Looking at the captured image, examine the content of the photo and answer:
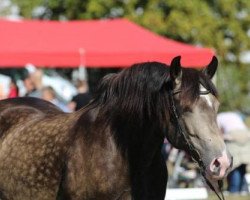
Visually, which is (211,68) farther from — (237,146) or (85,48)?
(85,48)

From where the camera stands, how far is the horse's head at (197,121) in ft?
16.3

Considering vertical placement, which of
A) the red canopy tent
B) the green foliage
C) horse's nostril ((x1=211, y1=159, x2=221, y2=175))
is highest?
horse's nostril ((x1=211, y1=159, x2=221, y2=175))

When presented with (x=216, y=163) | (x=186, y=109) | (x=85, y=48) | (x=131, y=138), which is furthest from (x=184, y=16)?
(x=216, y=163)

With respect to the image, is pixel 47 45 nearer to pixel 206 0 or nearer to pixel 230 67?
pixel 206 0

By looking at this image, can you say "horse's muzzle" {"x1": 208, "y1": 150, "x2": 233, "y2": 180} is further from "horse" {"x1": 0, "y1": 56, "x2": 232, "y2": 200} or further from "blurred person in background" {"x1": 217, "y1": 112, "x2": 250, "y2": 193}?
"blurred person in background" {"x1": 217, "y1": 112, "x2": 250, "y2": 193}

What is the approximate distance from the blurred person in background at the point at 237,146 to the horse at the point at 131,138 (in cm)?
606

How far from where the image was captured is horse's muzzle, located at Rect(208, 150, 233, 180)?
491cm

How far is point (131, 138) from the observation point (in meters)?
5.52

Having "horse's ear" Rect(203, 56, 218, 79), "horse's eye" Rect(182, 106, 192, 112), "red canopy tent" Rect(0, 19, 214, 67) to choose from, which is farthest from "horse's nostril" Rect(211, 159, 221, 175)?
"red canopy tent" Rect(0, 19, 214, 67)

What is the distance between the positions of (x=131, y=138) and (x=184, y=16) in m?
29.9

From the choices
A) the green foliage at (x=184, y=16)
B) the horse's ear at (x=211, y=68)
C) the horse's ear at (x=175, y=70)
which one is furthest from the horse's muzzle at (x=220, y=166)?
the green foliage at (x=184, y=16)

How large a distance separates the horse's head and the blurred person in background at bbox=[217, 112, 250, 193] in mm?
6465

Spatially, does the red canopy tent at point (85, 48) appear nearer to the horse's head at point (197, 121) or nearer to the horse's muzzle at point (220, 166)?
the horse's head at point (197, 121)

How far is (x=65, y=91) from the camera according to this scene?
1950cm
